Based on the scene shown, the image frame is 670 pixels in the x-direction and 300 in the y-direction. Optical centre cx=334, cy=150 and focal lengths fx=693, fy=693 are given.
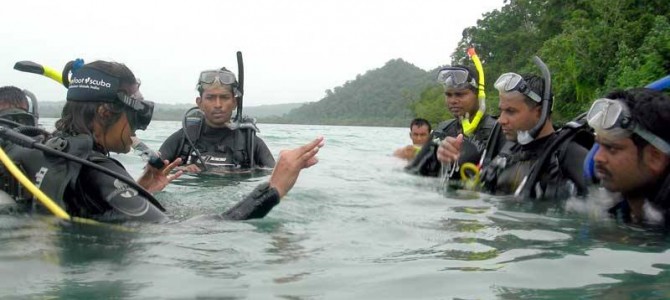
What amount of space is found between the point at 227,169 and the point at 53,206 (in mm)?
4192

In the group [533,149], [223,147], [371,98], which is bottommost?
[223,147]

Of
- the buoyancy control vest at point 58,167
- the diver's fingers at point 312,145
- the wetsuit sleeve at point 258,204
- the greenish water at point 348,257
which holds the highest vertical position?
the diver's fingers at point 312,145

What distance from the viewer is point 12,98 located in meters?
5.56

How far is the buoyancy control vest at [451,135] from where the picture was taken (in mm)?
6789

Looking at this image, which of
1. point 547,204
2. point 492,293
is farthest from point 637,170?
point 492,293

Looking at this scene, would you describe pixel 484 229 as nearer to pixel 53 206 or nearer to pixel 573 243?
pixel 573 243

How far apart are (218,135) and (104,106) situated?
4112mm

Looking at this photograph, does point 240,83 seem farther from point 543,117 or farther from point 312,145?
point 312,145

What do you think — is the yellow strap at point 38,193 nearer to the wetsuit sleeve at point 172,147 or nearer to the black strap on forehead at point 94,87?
the black strap on forehead at point 94,87

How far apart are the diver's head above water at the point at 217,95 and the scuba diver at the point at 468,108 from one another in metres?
2.21

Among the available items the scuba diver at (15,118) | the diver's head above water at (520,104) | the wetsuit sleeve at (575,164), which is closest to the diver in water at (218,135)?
the scuba diver at (15,118)

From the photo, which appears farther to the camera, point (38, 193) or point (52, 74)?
point (52, 74)

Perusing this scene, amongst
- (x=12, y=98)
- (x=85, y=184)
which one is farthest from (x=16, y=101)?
(x=85, y=184)

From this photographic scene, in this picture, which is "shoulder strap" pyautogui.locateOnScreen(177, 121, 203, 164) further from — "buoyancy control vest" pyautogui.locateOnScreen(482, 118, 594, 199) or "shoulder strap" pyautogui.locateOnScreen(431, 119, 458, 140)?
"buoyancy control vest" pyautogui.locateOnScreen(482, 118, 594, 199)
